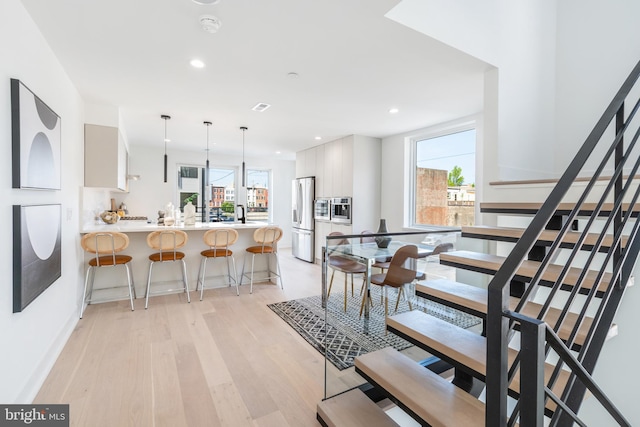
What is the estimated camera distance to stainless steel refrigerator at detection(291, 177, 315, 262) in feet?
21.1

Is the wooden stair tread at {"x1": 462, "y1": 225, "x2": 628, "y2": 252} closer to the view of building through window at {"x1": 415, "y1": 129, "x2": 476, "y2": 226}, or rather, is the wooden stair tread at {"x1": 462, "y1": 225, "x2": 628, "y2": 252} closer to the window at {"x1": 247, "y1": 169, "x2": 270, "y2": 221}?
the view of building through window at {"x1": 415, "y1": 129, "x2": 476, "y2": 226}

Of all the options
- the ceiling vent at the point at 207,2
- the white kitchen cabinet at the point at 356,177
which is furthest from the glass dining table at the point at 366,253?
the white kitchen cabinet at the point at 356,177

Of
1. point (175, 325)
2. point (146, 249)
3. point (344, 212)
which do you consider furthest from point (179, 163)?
point (175, 325)

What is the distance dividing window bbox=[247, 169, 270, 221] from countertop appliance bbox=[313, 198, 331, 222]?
2426 millimetres

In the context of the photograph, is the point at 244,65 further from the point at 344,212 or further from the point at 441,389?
the point at 344,212

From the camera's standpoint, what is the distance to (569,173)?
108cm

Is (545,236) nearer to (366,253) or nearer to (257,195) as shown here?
(366,253)

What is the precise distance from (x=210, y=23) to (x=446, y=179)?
12.7 ft

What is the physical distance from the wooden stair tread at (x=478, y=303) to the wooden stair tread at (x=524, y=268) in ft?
0.47

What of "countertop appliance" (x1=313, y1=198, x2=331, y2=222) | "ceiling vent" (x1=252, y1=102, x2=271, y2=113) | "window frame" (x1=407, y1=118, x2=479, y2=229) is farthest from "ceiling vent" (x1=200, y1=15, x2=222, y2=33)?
"countertop appliance" (x1=313, y1=198, x2=331, y2=222)

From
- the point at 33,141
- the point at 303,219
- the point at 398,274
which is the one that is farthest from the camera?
the point at 303,219

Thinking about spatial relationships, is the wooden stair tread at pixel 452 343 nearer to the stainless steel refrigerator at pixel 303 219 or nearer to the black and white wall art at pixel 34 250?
the black and white wall art at pixel 34 250

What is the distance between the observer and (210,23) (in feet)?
6.59

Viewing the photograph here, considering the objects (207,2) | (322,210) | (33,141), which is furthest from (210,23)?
(322,210)
